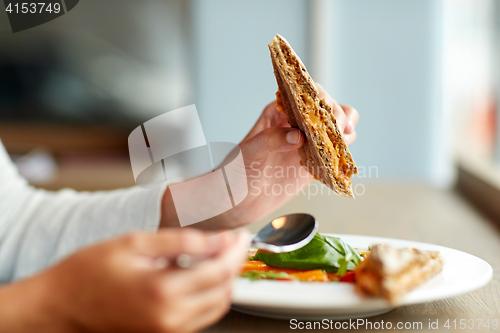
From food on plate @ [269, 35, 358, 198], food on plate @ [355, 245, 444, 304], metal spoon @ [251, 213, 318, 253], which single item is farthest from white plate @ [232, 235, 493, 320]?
food on plate @ [269, 35, 358, 198]

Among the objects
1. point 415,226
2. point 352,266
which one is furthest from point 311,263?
point 415,226

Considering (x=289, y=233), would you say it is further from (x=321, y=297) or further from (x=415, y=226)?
(x=415, y=226)

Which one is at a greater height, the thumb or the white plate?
the thumb

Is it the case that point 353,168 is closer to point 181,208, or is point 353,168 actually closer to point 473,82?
point 181,208

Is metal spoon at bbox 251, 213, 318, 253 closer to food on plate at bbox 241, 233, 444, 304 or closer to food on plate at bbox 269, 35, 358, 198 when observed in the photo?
food on plate at bbox 241, 233, 444, 304

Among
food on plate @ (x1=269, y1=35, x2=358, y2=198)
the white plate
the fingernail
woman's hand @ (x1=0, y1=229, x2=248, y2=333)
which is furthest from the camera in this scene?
the fingernail

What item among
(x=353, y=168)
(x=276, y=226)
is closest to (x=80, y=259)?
(x=276, y=226)
